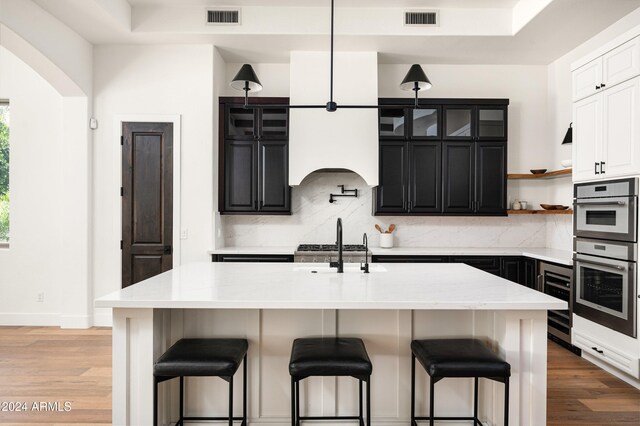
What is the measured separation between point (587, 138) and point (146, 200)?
4339mm

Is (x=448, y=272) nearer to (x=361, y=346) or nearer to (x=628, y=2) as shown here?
(x=361, y=346)

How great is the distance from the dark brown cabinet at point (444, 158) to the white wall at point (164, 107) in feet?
6.60

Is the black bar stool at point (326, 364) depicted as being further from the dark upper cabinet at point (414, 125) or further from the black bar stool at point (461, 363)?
the dark upper cabinet at point (414, 125)

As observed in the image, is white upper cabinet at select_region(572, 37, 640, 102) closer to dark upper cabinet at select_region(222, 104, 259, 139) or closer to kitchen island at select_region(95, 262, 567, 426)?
kitchen island at select_region(95, 262, 567, 426)

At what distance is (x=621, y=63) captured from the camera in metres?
2.99

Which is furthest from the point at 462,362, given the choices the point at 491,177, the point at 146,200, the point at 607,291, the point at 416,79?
the point at 146,200

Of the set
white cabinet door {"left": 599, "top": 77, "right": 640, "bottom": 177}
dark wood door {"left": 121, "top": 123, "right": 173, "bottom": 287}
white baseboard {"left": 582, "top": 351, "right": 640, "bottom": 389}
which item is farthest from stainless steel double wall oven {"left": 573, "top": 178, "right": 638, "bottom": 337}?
dark wood door {"left": 121, "top": 123, "right": 173, "bottom": 287}

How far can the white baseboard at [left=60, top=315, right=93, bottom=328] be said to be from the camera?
14.1ft

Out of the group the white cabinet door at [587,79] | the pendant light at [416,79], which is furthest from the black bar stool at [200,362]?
the white cabinet door at [587,79]

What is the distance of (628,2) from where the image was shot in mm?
3447

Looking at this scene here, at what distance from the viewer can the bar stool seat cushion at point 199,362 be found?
1.86m

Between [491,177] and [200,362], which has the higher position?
[491,177]

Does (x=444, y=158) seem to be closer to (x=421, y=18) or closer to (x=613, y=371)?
(x=421, y=18)

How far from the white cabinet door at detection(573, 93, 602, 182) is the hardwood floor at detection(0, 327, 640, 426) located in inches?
64.3
